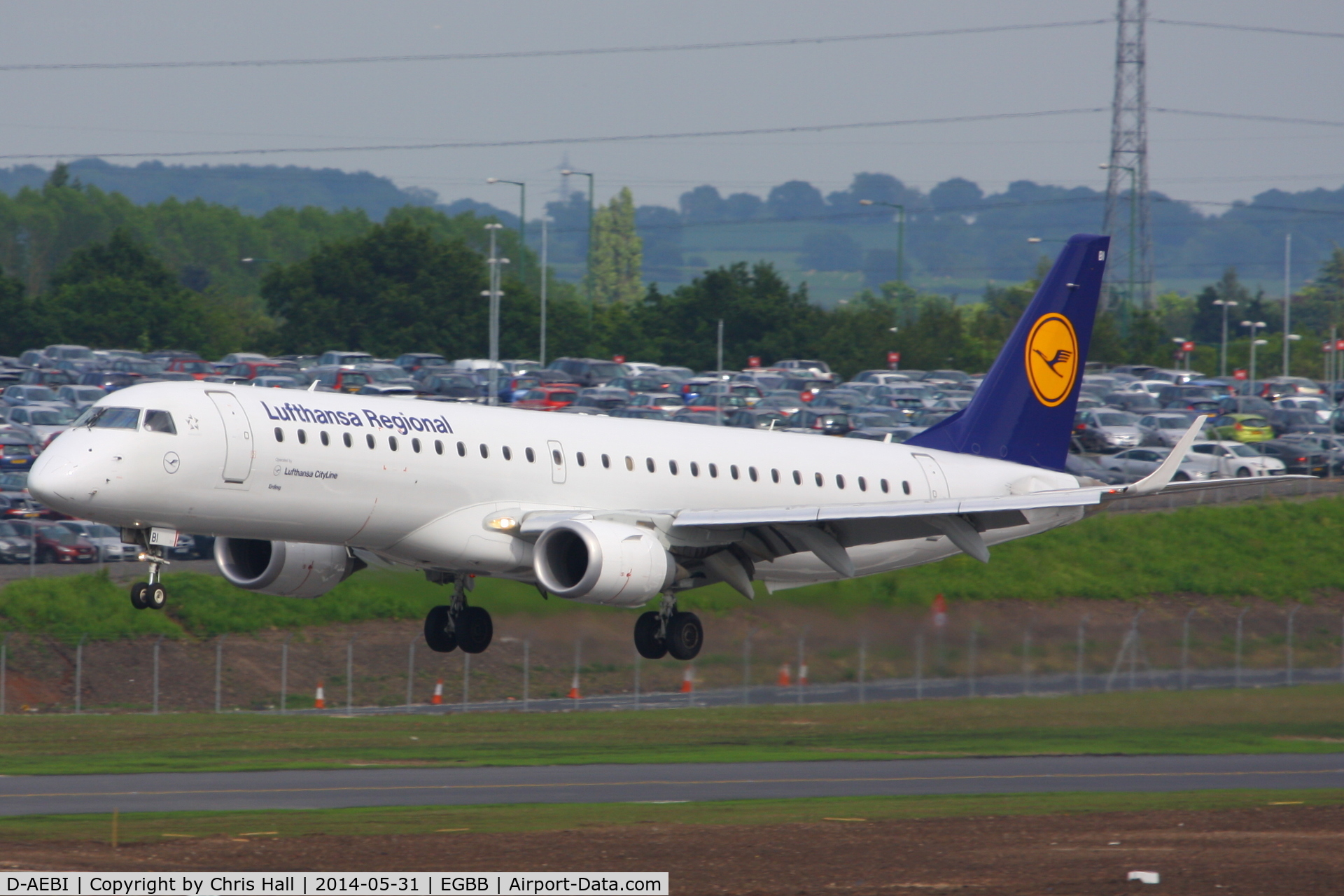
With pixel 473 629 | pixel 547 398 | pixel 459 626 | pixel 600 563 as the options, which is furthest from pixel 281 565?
pixel 547 398

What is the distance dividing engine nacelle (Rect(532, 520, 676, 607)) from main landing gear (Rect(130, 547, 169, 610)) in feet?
23.3

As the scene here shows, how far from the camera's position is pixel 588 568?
33406 mm

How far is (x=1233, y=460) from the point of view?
81.6 m

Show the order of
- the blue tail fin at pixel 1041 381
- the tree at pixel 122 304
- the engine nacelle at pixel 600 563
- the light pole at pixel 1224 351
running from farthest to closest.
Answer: the light pole at pixel 1224 351 < the tree at pixel 122 304 < the blue tail fin at pixel 1041 381 < the engine nacelle at pixel 600 563

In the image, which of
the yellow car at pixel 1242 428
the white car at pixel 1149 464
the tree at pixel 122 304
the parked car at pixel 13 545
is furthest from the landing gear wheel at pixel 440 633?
the tree at pixel 122 304

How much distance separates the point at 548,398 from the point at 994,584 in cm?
3365

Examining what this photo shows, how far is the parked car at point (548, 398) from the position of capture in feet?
309

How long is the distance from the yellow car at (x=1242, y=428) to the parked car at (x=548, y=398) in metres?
34.1

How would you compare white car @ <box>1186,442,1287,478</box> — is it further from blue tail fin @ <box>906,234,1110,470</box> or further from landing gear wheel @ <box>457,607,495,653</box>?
landing gear wheel @ <box>457,607,495,653</box>

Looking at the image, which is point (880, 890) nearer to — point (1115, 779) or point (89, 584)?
point (1115, 779)

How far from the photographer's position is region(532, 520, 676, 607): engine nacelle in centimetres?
3347

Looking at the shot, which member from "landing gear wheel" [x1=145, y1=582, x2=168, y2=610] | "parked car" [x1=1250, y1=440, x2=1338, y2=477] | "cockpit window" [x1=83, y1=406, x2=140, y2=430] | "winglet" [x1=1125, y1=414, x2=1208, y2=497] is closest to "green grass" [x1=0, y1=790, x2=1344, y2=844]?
"landing gear wheel" [x1=145, y1=582, x2=168, y2=610]

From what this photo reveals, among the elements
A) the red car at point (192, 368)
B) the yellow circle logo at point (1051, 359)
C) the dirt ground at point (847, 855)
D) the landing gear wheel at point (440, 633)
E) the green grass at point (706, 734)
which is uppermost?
the yellow circle logo at point (1051, 359)

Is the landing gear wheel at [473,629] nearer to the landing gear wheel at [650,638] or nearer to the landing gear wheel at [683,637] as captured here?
the landing gear wheel at [650,638]
